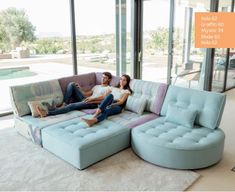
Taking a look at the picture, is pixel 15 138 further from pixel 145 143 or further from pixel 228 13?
pixel 228 13

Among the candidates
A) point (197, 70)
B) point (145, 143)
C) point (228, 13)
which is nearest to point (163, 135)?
point (145, 143)

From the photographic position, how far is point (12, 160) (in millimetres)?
2779

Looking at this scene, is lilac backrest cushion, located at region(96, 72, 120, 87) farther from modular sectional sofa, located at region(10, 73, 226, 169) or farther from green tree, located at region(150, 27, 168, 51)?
green tree, located at region(150, 27, 168, 51)

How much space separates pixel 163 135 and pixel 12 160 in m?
1.74

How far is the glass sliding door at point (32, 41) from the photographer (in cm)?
430

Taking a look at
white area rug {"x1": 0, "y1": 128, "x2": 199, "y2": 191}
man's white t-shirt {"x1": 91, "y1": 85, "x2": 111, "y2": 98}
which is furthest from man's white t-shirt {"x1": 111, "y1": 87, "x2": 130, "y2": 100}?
white area rug {"x1": 0, "y1": 128, "x2": 199, "y2": 191}

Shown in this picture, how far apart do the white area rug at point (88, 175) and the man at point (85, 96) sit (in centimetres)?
88

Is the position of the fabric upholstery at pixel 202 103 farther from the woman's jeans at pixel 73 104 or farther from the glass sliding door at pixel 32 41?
the glass sliding door at pixel 32 41

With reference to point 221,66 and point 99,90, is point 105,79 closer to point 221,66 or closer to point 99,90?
point 99,90

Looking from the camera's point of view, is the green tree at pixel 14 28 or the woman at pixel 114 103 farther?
the green tree at pixel 14 28

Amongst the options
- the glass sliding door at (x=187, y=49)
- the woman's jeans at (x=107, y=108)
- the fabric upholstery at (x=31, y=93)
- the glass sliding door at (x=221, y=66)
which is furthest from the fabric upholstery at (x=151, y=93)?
the glass sliding door at (x=221, y=66)

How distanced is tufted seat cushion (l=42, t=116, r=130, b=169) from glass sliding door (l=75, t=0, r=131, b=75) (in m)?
2.46

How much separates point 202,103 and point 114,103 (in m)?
1.21

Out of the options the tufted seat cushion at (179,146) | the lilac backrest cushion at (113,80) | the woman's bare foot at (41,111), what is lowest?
the tufted seat cushion at (179,146)
